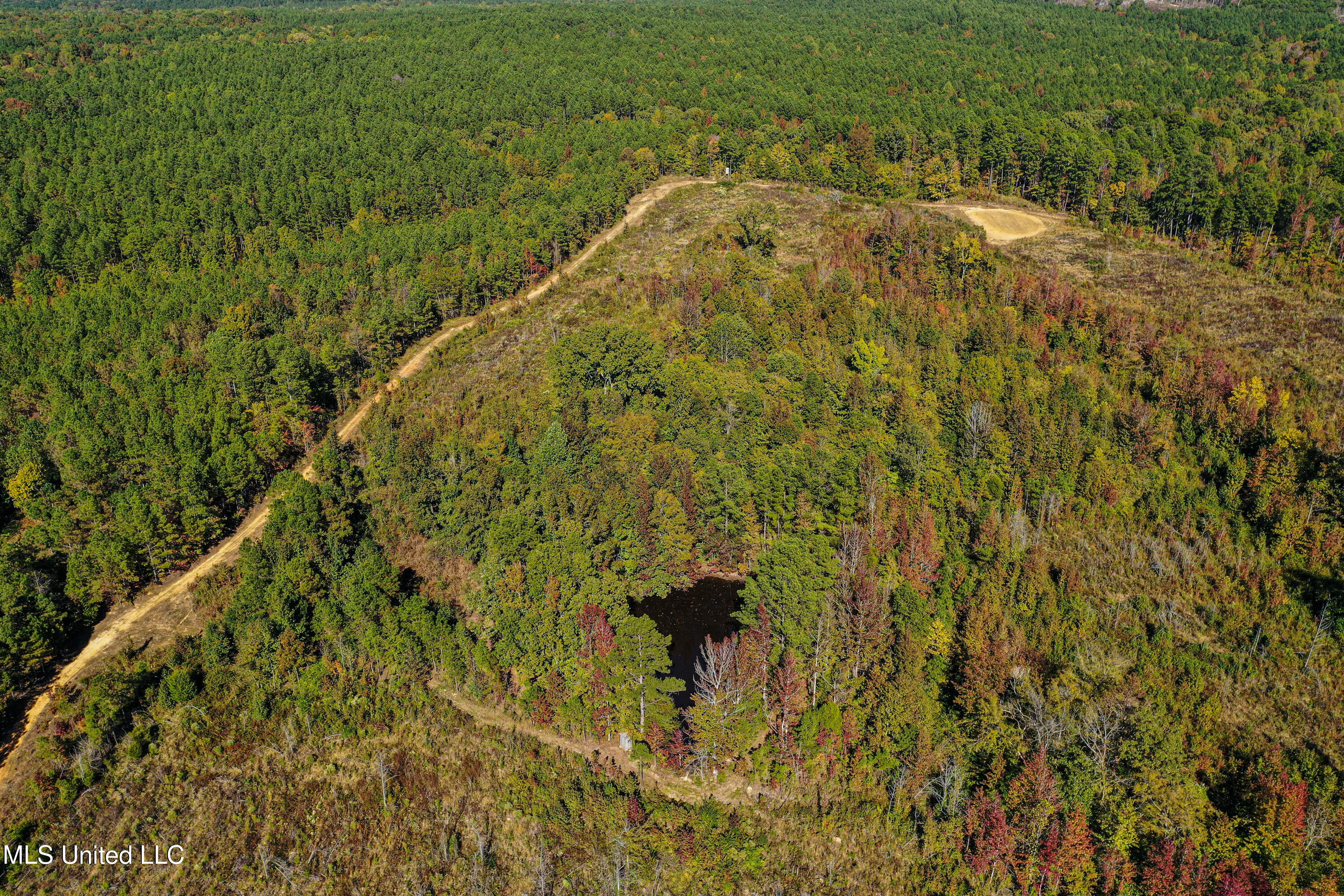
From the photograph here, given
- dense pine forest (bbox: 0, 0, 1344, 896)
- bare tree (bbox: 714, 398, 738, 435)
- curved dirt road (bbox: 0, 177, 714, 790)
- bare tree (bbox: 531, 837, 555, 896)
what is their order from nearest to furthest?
bare tree (bbox: 531, 837, 555, 896)
dense pine forest (bbox: 0, 0, 1344, 896)
curved dirt road (bbox: 0, 177, 714, 790)
bare tree (bbox: 714, 398, 738, 435)

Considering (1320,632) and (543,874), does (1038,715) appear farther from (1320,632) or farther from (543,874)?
(543,874)

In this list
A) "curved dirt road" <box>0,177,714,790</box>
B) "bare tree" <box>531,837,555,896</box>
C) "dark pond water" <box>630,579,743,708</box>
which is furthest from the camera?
"dark pond water" <box>630,579,743,708</box>

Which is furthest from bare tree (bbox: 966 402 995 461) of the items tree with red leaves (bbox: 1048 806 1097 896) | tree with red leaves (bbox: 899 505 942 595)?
tree with red leaves (bbox: 1048 806 1097 896)

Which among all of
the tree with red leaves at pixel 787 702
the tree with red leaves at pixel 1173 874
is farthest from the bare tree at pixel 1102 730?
the tree with red leaves at pixel 787 702

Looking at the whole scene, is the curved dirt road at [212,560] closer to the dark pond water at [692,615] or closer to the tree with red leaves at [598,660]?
the tree with red leaves at [598,660]

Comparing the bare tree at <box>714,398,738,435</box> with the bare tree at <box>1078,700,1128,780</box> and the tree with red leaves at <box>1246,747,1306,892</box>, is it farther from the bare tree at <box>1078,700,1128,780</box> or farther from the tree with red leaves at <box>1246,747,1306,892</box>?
the tree with red leaves at <box>1246,747,1306,892</box>

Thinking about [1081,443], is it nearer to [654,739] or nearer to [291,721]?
[654,739]

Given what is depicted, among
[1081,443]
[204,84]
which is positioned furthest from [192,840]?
[204,84]
